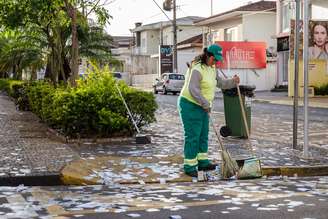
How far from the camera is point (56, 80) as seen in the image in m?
19.8

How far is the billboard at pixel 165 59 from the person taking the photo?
52.8 metres

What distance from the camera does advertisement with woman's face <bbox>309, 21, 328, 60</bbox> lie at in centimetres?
3170

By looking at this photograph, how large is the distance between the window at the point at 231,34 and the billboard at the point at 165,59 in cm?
620

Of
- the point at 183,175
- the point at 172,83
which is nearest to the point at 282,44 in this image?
the point at 172,83

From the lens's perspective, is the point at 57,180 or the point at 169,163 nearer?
the point at 57,180

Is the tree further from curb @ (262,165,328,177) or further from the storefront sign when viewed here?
the storefront sign

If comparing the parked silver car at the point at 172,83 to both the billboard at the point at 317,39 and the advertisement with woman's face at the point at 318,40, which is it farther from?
the advertisement with woman's face at the point at 318,40

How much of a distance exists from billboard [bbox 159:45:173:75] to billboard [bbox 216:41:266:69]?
11719mm

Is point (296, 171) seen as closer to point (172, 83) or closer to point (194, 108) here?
point (194, 108)

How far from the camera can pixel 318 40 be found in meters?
32.3

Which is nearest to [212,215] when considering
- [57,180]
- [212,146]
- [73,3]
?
[57,180]

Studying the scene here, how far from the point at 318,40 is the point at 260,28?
13514 mm

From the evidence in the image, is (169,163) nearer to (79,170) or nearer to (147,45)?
(79,170)

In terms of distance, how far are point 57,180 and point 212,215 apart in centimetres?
289
